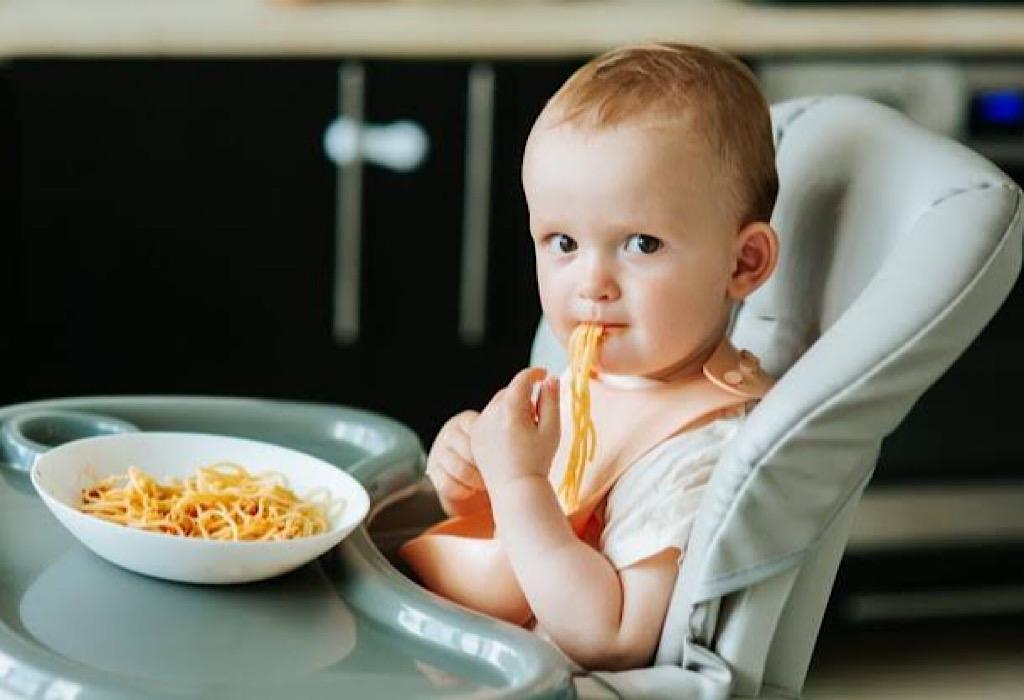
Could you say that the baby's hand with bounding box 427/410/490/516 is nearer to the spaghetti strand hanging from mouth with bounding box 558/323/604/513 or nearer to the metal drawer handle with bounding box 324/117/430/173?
the spaghetti strand hanging from mouth with bounding box 558/323/604/513

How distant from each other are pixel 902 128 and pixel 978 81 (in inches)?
58.0

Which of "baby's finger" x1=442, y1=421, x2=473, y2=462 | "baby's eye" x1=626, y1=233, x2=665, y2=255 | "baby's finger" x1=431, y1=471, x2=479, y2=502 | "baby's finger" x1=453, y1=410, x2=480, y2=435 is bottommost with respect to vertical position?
"baby's finger" x1=431, y1=471, x2=479, y2=502

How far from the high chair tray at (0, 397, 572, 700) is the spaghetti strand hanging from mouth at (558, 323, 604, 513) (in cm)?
15

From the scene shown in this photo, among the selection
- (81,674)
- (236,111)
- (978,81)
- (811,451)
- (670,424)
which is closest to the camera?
(81,674)

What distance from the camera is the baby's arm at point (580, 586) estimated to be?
1.22 m

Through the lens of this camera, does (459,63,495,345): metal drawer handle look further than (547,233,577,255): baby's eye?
Yes

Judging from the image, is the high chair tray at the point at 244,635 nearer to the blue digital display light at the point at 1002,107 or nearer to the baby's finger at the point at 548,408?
the baby's finger at the point at 548,408

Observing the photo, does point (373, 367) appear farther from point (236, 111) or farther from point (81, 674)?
point (81, 674)

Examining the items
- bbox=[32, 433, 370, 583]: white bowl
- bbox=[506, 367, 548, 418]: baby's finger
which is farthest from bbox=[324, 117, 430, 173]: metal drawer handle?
bbox=[506, 367, 548, 418]: baby's finger

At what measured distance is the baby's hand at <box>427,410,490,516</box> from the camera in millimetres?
1366

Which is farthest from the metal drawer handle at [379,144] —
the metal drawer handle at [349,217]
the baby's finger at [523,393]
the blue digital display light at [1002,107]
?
the baby's finger at [523,393]

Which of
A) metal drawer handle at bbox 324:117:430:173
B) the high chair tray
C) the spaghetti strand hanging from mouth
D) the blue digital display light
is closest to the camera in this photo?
the high chair tray

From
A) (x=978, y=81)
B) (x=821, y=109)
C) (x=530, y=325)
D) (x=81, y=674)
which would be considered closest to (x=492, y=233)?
(x=530, y=325)

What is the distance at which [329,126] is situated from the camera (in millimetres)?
2627
